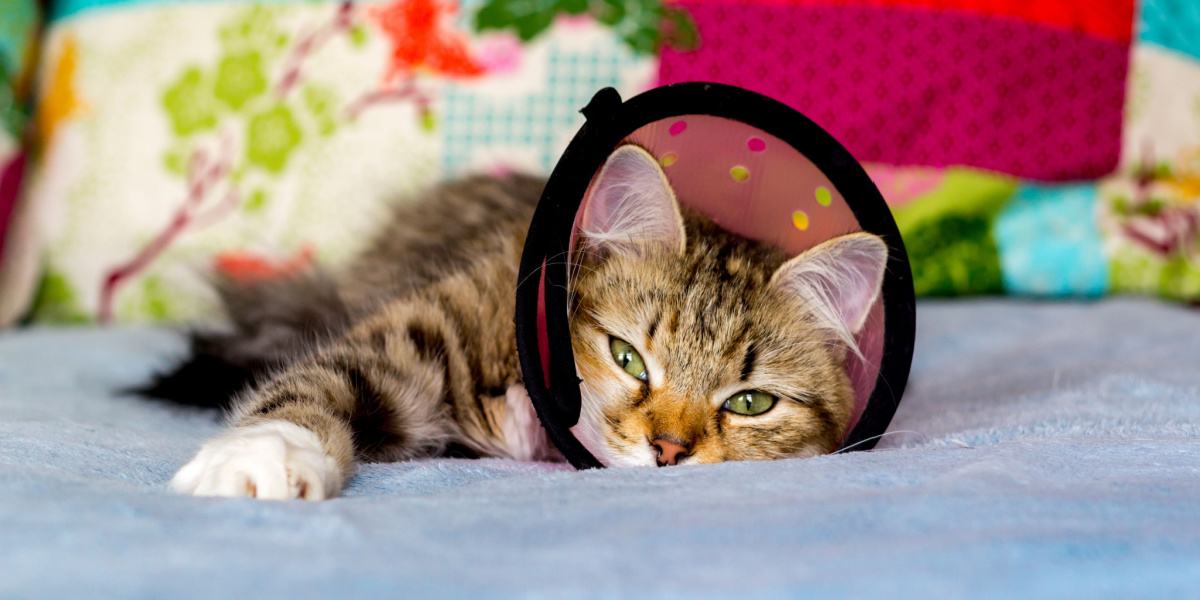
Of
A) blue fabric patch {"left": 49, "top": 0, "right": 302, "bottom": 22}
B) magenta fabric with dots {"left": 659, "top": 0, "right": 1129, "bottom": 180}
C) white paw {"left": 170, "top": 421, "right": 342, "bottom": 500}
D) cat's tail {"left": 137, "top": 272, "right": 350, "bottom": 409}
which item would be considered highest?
blue fabric patch {"left": 49, "top": 0, "right": 302, "bottom": 22}

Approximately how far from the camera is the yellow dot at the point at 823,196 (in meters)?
1.26

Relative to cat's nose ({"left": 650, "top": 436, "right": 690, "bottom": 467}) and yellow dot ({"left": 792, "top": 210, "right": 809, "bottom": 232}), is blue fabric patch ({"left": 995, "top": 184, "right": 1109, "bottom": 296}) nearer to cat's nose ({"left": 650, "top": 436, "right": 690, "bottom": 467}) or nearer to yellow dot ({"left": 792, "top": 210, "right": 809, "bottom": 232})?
yellow dot ({"left": 792, "top": 210, "right": 809, "bottom": 232})

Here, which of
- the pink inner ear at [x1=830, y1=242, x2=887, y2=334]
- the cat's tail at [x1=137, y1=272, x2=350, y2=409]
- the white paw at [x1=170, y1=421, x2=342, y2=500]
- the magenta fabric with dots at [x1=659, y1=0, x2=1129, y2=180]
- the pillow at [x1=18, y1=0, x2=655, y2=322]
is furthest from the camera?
the pillow at [x1=18, y1=0, x2=655, y2=322]

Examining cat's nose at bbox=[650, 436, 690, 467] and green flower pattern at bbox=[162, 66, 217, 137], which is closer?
cat's nose at bbox=[650, 436, 690, 467]

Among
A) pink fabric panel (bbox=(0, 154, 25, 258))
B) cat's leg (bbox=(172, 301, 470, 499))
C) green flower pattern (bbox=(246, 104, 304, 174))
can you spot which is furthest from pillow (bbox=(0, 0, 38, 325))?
cat's leg (bbox=(172, 301, 470, 499))

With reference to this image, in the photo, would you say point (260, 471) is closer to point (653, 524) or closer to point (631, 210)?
point (653, 524)

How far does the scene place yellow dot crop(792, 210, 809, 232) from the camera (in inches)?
54.3

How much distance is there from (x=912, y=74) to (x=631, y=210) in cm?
121

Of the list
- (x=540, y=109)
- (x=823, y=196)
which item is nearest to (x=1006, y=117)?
(x=540, y=109)

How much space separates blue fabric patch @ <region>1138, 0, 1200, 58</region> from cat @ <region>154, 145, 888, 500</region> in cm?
156

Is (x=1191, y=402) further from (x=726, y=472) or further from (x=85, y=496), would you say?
(x=85, y=496)

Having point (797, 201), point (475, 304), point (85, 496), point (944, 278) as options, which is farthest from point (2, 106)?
point (944, 278)

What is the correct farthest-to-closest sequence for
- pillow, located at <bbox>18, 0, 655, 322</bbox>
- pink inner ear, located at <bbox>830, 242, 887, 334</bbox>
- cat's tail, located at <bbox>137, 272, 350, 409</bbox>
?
1. pillow, located at <bbox>18, 0, 655, 322</bbox>
2. cat's tail, located at <bbox>137, 272, 350, 409</bbox>
3. pink inner ear, located at <bbox>830, 242, 887, 334</bbox>

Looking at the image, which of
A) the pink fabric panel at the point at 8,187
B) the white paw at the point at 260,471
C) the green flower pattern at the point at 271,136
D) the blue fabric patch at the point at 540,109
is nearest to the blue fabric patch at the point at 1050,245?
the blue fabric patch at the point at 540,109
